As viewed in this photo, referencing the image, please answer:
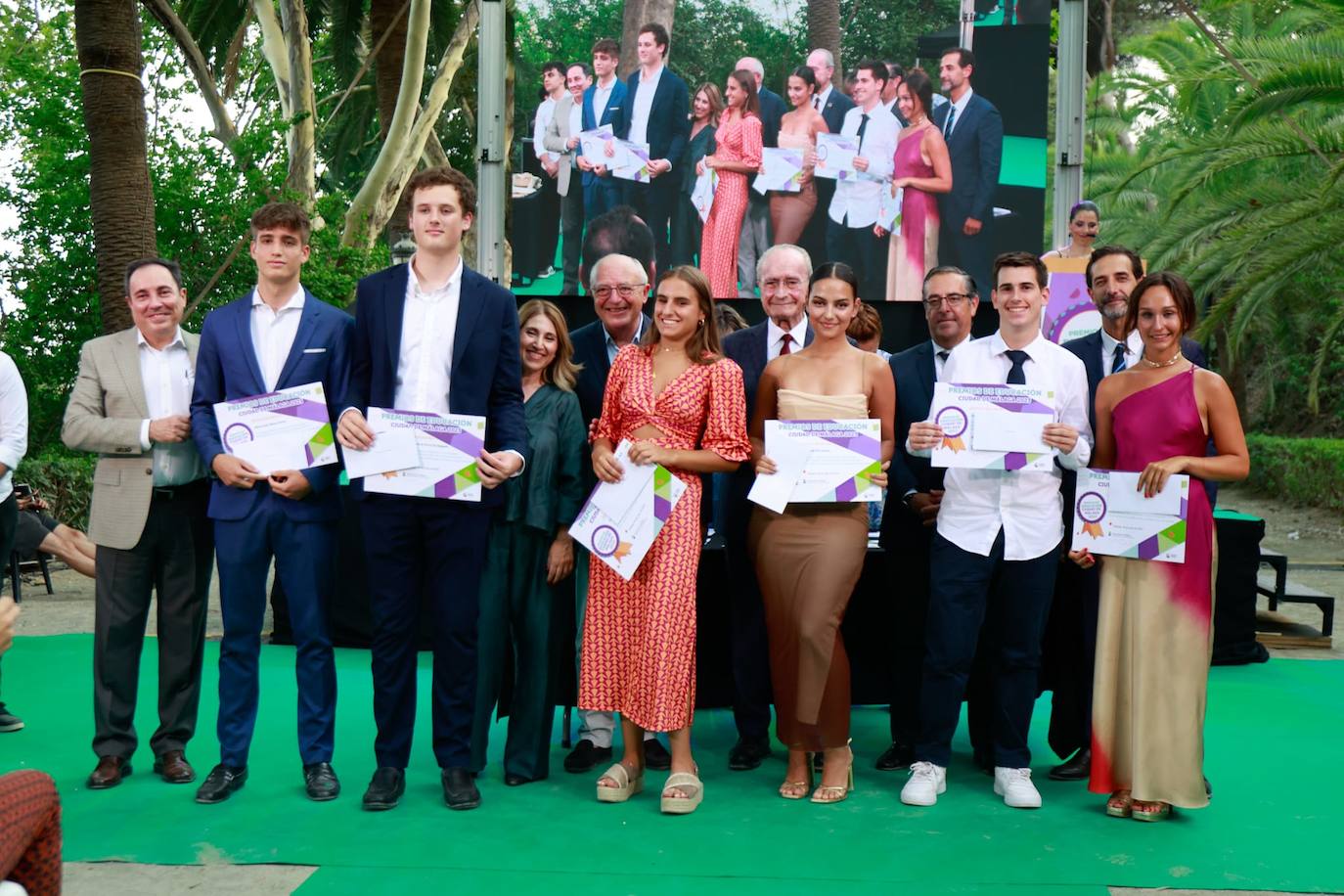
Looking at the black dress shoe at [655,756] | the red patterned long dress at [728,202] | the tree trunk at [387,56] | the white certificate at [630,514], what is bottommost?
the black dress shoe at [655,756]

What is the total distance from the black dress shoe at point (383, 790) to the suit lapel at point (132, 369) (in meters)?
1.58

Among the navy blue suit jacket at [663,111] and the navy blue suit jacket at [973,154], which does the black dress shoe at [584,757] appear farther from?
the navy blue suit jacket at [973,154]

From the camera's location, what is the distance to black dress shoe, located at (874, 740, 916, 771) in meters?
5.41

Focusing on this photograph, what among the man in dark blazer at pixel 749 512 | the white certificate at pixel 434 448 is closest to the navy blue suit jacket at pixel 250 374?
the white certificate at pixel 434 448

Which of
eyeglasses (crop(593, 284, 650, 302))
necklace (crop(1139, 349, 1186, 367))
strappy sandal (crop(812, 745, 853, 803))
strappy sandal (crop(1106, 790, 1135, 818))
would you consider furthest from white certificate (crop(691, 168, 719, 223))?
strappy sandal (crop(1106, 790, 1135, 818))

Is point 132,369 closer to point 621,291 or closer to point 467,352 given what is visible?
point 467,352

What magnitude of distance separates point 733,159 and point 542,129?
1.22 meters

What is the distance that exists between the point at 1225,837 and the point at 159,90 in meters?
21.3

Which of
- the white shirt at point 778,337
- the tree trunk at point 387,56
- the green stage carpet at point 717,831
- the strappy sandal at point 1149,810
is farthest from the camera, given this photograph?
the tree trunk at point 387,56

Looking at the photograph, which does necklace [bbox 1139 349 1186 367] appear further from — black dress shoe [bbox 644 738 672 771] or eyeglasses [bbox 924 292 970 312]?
black dress shoe [bbox 644 738 672 771]

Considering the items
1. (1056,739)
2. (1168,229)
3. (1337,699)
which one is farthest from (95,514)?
(1168,229)

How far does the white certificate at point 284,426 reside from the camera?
4684mm

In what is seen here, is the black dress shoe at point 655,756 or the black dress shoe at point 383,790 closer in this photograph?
the black dress shoe at point 383,790

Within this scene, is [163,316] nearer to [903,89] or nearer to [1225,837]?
[1225,837]
